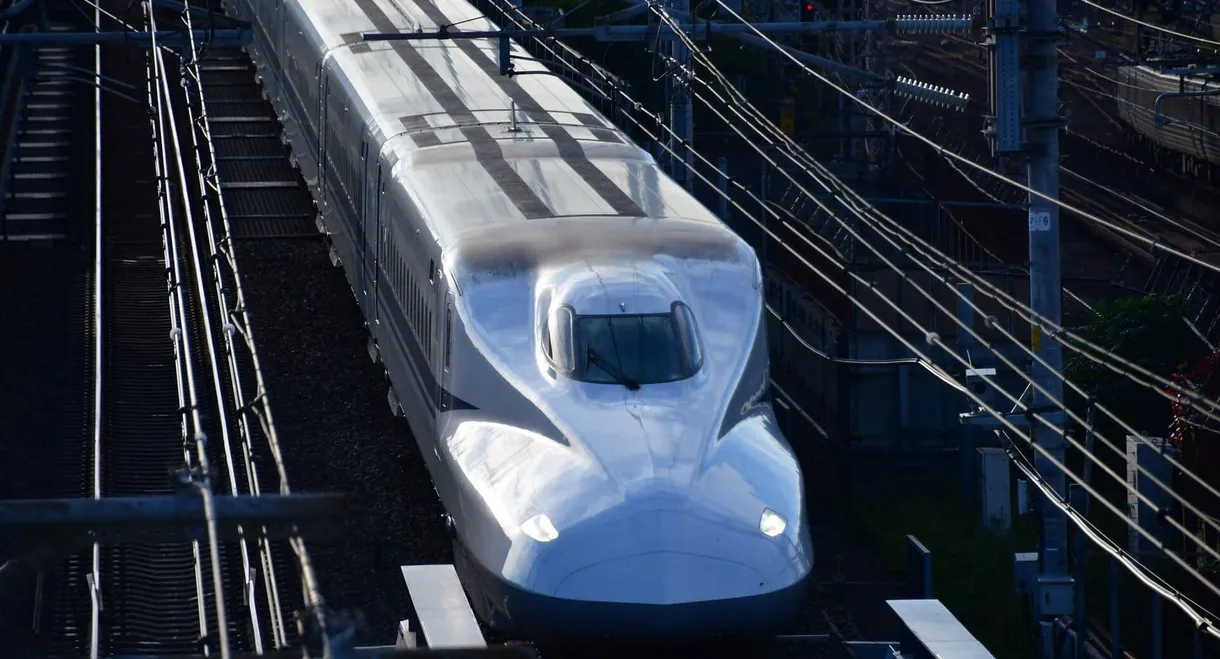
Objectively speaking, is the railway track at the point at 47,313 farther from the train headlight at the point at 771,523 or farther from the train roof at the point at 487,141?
the train roof at the point at 487,141

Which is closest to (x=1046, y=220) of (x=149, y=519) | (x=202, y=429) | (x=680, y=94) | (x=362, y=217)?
(x=362, y=217)

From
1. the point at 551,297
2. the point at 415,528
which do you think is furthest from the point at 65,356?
the point at 551,297

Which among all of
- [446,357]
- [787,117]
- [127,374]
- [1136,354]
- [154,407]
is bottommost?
[1136,354]

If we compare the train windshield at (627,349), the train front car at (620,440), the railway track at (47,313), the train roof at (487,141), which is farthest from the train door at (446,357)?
the railway track at (47,313)

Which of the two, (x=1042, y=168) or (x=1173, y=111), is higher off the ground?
(x=1042, y=168)

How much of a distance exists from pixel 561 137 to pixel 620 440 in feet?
17.9

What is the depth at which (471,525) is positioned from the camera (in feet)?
35.7

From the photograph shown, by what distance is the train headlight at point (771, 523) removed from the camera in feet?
33.2

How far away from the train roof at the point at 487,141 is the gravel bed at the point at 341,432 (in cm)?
250

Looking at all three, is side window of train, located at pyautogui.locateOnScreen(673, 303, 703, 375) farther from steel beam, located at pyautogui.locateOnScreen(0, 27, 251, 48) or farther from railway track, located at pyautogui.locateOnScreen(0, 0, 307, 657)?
steel beam, located at pyautogui.locateOnScreen(0, 27, 251, 48)

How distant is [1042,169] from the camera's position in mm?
13695

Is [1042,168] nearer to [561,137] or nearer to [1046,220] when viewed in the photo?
[1046,220]

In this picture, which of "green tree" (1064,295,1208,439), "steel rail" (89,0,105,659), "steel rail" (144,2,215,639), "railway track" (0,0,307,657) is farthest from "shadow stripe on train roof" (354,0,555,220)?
"green tree" (1064,295,1208,439)

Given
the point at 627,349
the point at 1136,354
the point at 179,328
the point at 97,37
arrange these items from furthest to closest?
the point at 1136,354 < the point at 97,37 < the point at 179,328 < the point at 627,349
